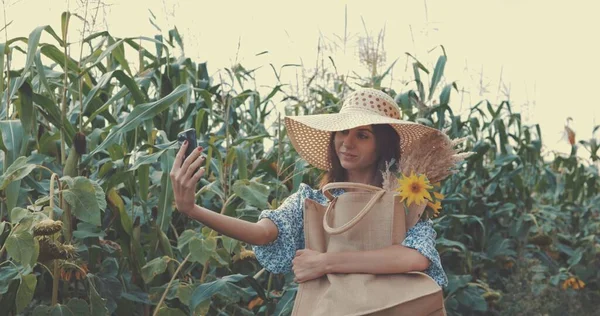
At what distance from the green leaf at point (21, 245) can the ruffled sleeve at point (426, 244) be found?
103 centimetres

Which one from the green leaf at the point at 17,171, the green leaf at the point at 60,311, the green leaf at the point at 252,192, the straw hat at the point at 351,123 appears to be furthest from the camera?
the green leaf at the point at 252,192

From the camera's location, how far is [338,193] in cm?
263

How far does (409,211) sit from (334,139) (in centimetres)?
33

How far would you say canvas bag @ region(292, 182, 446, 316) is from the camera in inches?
92.5

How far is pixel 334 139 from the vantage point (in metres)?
2.72

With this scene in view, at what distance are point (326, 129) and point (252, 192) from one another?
798mm

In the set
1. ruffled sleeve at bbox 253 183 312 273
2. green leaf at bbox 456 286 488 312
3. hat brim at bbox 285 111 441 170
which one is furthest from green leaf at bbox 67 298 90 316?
green leaf at bbox 456 286 488 312

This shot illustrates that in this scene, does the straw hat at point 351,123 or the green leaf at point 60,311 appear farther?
the green leaf at point 60,311

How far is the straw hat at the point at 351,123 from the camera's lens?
2.57m

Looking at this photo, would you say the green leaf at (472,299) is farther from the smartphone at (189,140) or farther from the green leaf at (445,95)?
the smartphone at (189,140)

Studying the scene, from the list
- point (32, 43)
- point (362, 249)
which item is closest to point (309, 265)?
point (362, 249)

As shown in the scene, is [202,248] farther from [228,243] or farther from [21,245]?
[21,245]

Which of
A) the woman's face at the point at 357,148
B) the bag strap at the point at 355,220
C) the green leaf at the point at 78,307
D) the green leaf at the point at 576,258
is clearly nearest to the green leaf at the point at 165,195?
the green leaf at the point at 78,307

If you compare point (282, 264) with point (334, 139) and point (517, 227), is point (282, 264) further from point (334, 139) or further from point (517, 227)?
point (517, 227)
